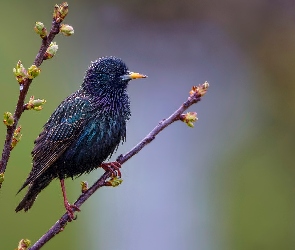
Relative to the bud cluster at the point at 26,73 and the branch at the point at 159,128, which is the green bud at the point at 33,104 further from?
the branch at the point at 159,128

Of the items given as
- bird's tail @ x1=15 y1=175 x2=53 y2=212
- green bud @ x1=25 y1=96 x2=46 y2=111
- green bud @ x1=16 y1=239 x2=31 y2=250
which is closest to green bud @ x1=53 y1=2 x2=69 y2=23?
green bud @ x1=25 y1=96 x2=46 y2=111

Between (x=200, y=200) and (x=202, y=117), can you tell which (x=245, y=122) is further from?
(x=200, y=200)

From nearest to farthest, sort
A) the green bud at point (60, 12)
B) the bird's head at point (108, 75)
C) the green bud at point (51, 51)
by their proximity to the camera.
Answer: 1. the green bud at point (60, 12)
2. the green bud at point (51, 51)
3. the bird's head at point (108, 75)

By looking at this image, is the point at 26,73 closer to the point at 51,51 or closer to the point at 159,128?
the point at 51,51

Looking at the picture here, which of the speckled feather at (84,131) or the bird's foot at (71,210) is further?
the speckled feather at (84,131)

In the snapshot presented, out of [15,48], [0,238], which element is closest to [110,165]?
[0,238]

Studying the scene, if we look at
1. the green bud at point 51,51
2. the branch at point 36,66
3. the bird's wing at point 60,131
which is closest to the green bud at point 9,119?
the branch at point 36,66

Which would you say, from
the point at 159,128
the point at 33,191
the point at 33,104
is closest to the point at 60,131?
the point at 33,191
